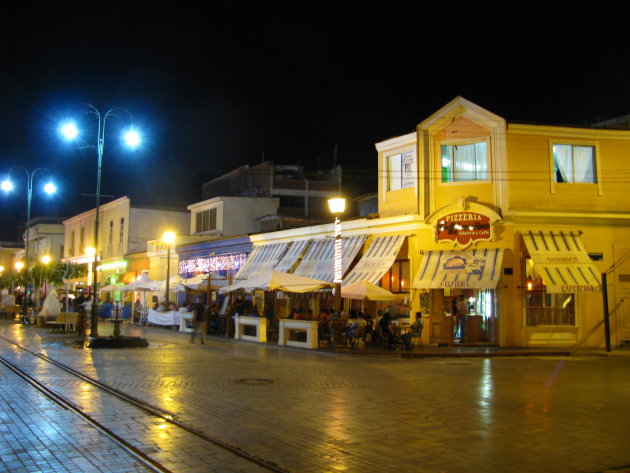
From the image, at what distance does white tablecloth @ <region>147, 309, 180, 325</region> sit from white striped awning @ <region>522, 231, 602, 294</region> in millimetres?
18187

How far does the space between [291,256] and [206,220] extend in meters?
14.8

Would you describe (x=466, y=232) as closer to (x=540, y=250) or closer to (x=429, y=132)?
(x=540, y=250)

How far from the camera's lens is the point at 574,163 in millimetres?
22688

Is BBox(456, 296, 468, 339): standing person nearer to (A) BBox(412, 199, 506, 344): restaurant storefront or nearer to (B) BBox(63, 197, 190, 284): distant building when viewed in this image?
(A) BBox(412, 199, 506, 344): restaurant storefront

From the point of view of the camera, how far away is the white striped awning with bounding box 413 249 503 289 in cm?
2084

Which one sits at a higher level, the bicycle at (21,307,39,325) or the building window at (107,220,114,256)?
the building window at (107,220,114,256)

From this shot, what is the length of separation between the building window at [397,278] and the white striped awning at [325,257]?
1.58 m

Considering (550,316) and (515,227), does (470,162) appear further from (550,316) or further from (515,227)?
(550,316)

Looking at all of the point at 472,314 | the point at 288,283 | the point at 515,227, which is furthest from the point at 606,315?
the point at 288,283

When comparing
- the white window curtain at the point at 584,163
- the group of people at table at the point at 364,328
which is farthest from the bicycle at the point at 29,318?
the white window curtain at the point at 584,163

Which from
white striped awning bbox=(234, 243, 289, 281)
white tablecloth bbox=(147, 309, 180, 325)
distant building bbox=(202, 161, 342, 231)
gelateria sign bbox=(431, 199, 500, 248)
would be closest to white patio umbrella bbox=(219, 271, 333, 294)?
gelateria sign bbox=(431, 199, 500, 248)

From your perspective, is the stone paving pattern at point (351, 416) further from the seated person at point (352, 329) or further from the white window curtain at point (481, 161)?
the white window curtain at point (481, 161)

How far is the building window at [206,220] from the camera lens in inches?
1599

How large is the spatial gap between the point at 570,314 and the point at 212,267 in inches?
782
